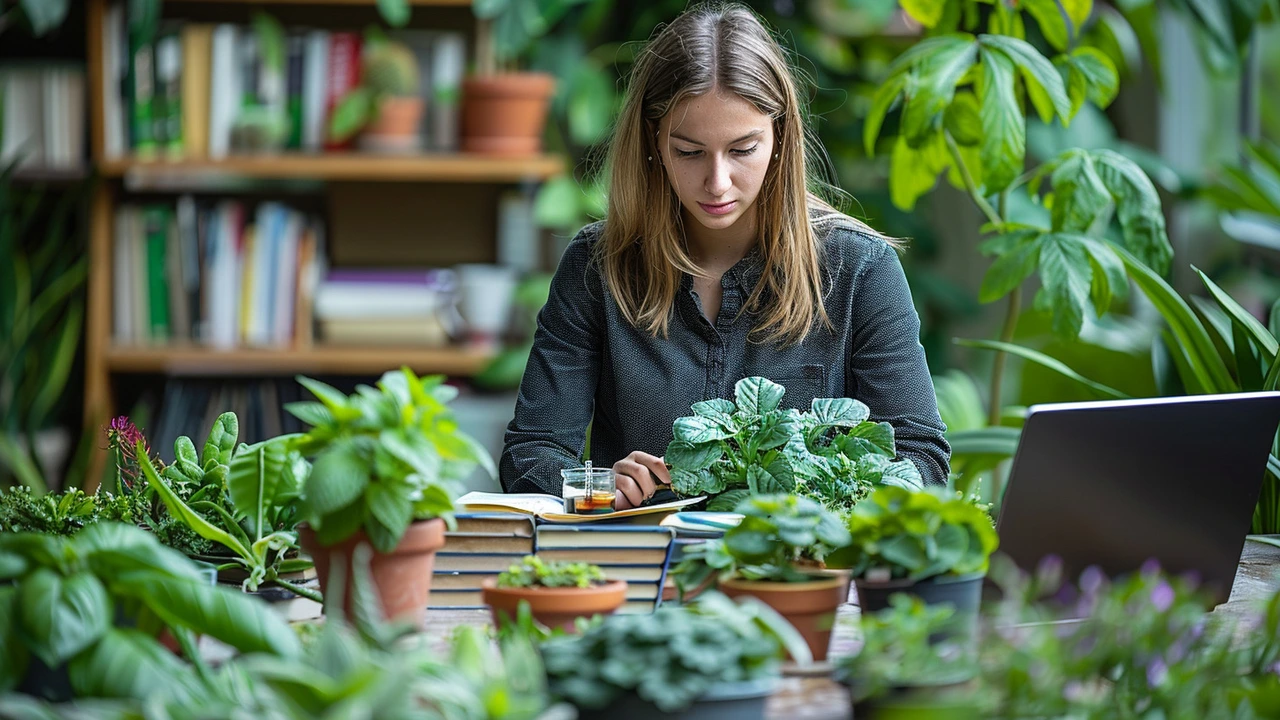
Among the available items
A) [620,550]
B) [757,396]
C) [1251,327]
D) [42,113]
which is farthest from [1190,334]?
[42,113]

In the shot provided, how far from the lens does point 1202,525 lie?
3.65 ft

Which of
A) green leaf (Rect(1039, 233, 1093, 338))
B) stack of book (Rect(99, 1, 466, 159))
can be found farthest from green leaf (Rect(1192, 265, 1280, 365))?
stack of book (Rect(99, 1, 466, 159))

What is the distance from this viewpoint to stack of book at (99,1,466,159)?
3.04 meters

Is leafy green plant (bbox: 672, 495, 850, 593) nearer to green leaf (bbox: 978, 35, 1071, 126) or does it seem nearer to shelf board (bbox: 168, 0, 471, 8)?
green leaf (bbox: 978, 35, 1071, 126)

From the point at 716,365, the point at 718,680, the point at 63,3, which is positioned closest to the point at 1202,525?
the point at 718,680

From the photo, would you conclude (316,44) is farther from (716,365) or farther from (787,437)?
(787,437)

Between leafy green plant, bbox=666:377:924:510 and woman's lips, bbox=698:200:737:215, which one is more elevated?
woman's lips, bbox=698:200:737:215

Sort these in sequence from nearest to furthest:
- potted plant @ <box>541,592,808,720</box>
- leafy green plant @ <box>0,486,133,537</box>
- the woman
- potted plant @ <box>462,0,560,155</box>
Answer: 1. potted plant @ <box>541,592,808,720</box>
2. leafy green plant @ <box>0,486,133,537</box>
3. the woman
4. potted plant @ <box>462,0,560,155</box>

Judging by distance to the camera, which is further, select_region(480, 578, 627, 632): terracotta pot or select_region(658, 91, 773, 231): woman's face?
select_region(658, 91, 773, 231): woman's face

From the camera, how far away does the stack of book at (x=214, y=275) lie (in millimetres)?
3104

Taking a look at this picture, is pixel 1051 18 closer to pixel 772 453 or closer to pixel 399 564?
pixel 772 453

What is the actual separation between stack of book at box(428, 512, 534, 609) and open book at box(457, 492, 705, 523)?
0.42 ft

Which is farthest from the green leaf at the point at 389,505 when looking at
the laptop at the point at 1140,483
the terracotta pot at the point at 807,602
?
the laptop at the point at 1140,483

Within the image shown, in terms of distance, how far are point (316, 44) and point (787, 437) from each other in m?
2.20
